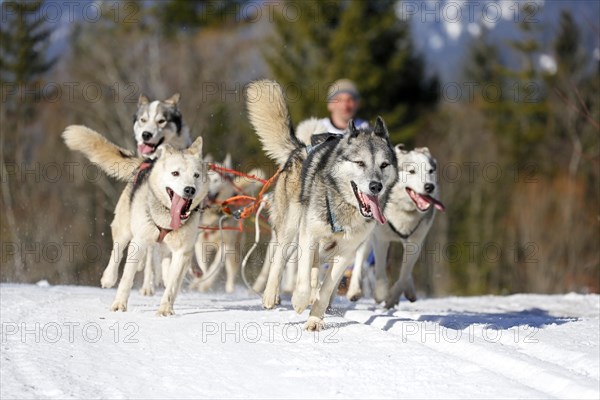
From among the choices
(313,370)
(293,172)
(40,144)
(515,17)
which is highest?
(515,17)

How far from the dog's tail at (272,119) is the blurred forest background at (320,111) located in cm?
1442

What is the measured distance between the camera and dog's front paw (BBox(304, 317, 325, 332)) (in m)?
5.23

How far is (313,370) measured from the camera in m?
4.25

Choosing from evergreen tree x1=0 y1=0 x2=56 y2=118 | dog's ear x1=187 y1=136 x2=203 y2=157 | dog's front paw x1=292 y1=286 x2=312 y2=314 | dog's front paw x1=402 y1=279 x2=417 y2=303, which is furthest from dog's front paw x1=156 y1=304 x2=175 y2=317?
evergreen tree x1=0 y1=0 x2=56 y2=118

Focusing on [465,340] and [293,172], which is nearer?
[465,340]

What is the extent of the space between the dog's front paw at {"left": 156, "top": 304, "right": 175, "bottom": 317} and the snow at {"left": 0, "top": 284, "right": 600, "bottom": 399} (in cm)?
8

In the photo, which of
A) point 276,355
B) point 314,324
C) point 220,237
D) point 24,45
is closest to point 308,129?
point 220,237

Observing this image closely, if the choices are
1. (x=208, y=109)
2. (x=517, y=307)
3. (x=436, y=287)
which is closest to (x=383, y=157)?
(x=517, y=307)

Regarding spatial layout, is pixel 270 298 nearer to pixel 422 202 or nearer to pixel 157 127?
pixel 422 202

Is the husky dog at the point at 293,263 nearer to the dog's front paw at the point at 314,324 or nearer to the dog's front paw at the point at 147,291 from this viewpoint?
the dog's front paw at the point at 147,291

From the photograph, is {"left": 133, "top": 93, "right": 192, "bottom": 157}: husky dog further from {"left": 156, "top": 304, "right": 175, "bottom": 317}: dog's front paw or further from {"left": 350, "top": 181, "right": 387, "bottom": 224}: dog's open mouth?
{"left": 350, "top": 181, "right": 387, "bottom": 224}: dog's open mouth

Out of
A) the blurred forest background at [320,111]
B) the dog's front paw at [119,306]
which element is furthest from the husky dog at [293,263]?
the blurred forest background at [320,111]

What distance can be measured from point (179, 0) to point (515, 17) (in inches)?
458

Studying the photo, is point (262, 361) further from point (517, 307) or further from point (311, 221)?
point (517, 307)
